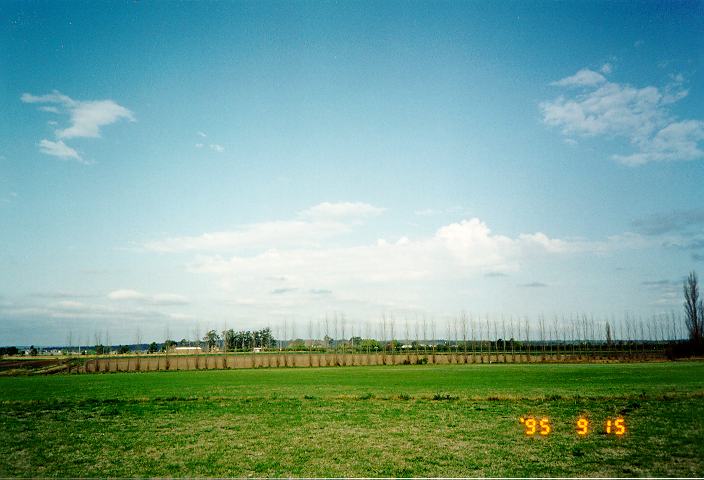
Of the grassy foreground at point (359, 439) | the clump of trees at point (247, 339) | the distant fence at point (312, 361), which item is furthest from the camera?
the clump of trees at point (247, 339)

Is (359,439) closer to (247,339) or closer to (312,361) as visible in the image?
(312,361)

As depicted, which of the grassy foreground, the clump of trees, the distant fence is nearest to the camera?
the grassy foreground

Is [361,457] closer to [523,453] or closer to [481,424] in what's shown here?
[523,453]

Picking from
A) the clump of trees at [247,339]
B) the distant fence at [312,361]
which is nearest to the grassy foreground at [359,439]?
the distant fence at [312,361]

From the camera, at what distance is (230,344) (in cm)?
18875

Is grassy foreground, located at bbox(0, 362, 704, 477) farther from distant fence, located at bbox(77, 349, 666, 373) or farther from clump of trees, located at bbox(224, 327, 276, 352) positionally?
clump of trees, located at bbox(224, 327, 276, 352)

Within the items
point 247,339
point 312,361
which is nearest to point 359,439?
point 312,361

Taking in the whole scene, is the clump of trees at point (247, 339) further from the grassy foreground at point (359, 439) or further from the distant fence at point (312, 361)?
the grassy foreground at point (359, 439)

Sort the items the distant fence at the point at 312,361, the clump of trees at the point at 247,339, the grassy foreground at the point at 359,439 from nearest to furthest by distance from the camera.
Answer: the grassy foreground at the point at 359,439 < the distant fence at the point at 312,361 < the clump of trees at the point at 247,339

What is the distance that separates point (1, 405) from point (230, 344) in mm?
164329

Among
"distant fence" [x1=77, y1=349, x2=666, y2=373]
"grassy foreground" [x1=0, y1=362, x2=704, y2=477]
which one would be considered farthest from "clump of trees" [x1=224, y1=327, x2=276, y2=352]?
"grassy foreground" [x1=0, y1=362, x2=704, y2=477]

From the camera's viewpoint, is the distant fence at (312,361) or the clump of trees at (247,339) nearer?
the distant fence at (312,361)

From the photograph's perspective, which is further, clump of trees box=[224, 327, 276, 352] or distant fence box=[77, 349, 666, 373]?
clump of trees box=[224, 327, 276, 352]

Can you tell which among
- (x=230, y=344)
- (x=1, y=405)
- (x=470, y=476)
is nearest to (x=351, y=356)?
(x=1, y=405)
